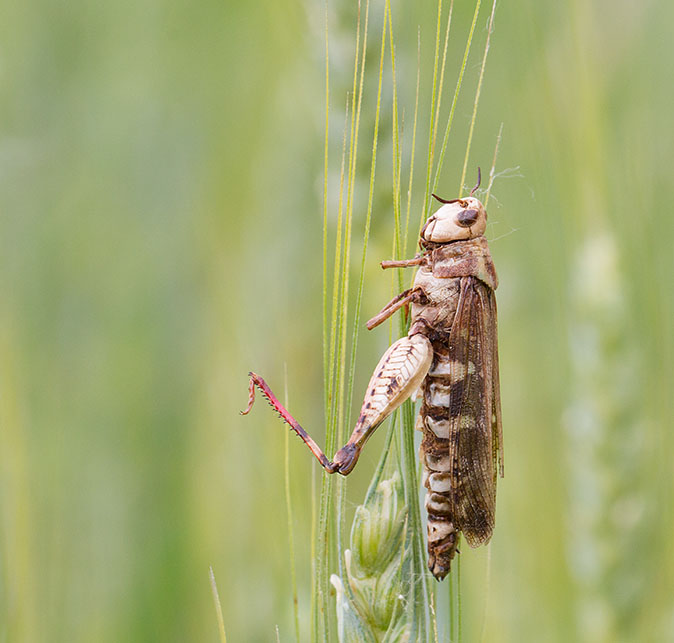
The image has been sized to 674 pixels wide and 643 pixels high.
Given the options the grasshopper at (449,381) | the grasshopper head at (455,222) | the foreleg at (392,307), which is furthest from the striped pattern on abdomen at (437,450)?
the grasshopper head at (455,222)

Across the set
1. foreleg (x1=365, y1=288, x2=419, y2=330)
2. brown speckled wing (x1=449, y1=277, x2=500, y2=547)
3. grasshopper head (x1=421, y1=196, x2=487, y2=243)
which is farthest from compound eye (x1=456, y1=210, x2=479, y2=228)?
foreleg (x1=365, y1=288, x2=419, y2=330)

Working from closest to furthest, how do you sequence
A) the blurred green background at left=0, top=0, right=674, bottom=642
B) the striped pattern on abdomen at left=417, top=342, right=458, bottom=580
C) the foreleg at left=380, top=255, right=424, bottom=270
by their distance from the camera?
the foreleg at left=380, top=255, right=424, bottom=270 → the striped pattern on abdomen at left=417, top=342, right=458, bottom=580 → the blurred green background at left=0, top=0, right=674, bottom=642

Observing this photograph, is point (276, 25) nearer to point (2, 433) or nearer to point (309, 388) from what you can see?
point (309, 388)

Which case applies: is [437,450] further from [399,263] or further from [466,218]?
[466,218]

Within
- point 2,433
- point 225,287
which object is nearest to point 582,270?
point 225,287

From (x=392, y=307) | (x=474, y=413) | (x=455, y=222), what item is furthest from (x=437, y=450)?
→ (x=455, y=222)

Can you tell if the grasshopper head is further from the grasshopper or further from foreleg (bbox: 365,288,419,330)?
foreleg (bbox: 365,288,419,330)
